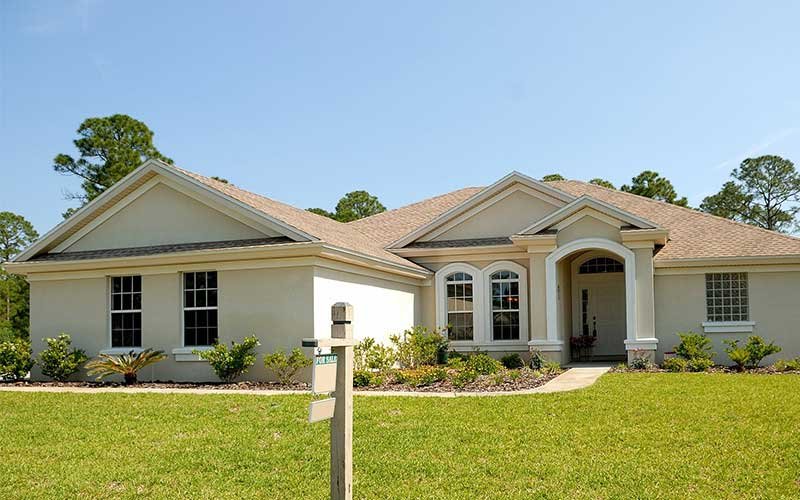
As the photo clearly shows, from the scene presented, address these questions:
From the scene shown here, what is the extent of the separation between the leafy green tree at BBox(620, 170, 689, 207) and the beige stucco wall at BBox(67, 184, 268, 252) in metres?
30.9

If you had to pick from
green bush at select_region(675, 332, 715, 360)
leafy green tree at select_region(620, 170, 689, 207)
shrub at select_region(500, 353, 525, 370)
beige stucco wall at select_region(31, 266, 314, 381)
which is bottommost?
shrub at select_region(500, 353, 525, 370)

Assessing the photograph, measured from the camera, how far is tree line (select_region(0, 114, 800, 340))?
140 ft

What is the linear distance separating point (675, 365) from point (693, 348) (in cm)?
131

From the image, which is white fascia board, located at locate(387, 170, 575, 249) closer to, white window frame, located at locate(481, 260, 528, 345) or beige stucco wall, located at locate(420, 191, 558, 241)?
beige stucco wall, located at locate(420, 191, 558, 241)

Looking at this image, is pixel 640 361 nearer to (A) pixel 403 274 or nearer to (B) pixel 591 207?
(B) pixel 591 207

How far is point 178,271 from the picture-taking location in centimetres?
1802

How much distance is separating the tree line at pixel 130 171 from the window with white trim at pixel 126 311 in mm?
19758

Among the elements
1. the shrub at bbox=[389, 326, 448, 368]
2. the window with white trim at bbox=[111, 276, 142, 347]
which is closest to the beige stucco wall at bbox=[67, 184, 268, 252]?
the window with white trim at bbox=[111, 276, 142, 347]

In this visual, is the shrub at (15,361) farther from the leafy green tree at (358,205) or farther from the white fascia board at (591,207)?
the leafy green tree at (358,205)

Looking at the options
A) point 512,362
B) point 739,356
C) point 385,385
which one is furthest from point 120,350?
point 739,356

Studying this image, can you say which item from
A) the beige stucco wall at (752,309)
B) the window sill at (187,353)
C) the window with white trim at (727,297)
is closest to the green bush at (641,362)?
the beige stucco wall at (752,309)

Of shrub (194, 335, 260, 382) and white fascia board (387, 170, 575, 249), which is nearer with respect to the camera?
shrub (194, 335, 260, 382)

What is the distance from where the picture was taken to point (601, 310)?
2459 cm

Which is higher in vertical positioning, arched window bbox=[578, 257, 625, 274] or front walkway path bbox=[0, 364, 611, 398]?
arched window bbox=[578, 257, 625, 274]
